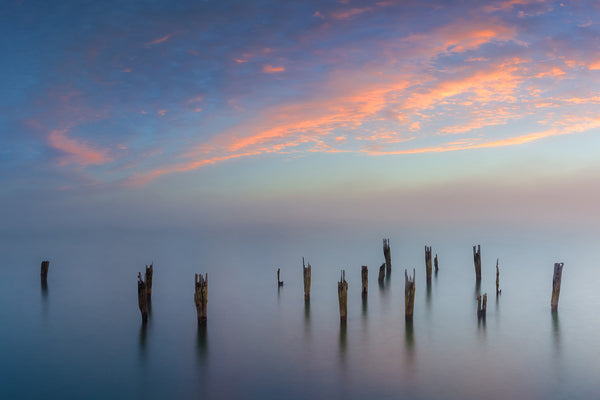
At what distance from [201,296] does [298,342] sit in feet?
13.9

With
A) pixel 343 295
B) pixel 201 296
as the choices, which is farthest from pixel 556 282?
pixel 201 296

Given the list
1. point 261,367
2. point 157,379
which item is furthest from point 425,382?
point 157,379

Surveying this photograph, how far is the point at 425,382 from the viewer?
45.8 ft

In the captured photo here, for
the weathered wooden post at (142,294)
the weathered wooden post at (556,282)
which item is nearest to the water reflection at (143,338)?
the weathered wooden post at (142,294)

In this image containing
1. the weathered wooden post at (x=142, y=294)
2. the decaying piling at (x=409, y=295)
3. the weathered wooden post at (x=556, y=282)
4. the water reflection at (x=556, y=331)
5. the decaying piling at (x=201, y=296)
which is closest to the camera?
the water reflection at (x=556, y=331)

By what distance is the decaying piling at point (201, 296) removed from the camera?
59.4 ft

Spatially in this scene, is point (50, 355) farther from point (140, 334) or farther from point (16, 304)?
point (16, 304)

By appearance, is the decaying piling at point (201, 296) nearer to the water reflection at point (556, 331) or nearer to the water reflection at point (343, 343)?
the water reflection at point (343, 343)

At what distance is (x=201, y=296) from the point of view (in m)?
18.5

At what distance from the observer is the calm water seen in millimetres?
13805

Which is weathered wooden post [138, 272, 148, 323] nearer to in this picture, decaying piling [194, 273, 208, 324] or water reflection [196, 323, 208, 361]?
decaying piling [194, 273, 208, 324]

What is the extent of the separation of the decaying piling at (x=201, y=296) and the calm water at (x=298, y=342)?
784 mm

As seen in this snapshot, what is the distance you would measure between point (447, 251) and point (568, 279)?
21930 millimetres

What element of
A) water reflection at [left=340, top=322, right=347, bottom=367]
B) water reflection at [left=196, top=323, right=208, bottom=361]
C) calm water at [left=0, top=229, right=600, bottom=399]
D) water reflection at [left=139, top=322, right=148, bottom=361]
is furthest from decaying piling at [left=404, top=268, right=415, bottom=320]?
water reflection at [left=139, top=322, right=148, bottom=361]
